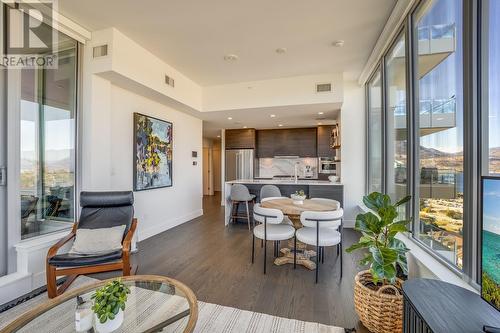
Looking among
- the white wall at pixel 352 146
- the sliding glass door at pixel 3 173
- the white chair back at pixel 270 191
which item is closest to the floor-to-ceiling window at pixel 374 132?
the white wall at pixel 352 146

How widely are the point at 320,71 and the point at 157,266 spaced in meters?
4.23

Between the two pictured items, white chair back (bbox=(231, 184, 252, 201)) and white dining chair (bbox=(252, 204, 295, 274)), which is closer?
white dining chair (bbox=(252, 204, 295, 274))

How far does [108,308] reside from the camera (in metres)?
1.28

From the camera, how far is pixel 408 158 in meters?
2.43

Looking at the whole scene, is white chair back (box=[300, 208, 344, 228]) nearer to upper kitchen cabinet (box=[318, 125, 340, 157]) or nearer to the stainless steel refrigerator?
upper kitchen cabinet (box=[318, 125, 340, 157])

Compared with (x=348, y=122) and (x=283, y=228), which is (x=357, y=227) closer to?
(x=283, y=228)

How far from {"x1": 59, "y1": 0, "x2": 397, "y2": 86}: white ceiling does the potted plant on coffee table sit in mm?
2207

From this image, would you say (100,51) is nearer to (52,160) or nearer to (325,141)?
(52,160)

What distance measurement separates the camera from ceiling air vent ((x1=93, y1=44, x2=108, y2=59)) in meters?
3.04

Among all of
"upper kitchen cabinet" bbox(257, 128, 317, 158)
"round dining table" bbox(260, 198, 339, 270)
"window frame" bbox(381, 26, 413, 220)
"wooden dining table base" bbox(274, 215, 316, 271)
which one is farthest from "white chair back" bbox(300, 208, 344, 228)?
"upper kitchen cabinet" bbox(257, 128, 317, 158)

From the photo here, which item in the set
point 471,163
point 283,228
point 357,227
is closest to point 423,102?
point 471,163

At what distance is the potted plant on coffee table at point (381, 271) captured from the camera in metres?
1.69

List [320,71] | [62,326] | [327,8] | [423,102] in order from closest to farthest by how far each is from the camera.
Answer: [62,326]
[423,102]
[327,8]
[320,71]

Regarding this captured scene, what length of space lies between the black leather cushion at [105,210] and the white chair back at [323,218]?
7.22 feet
